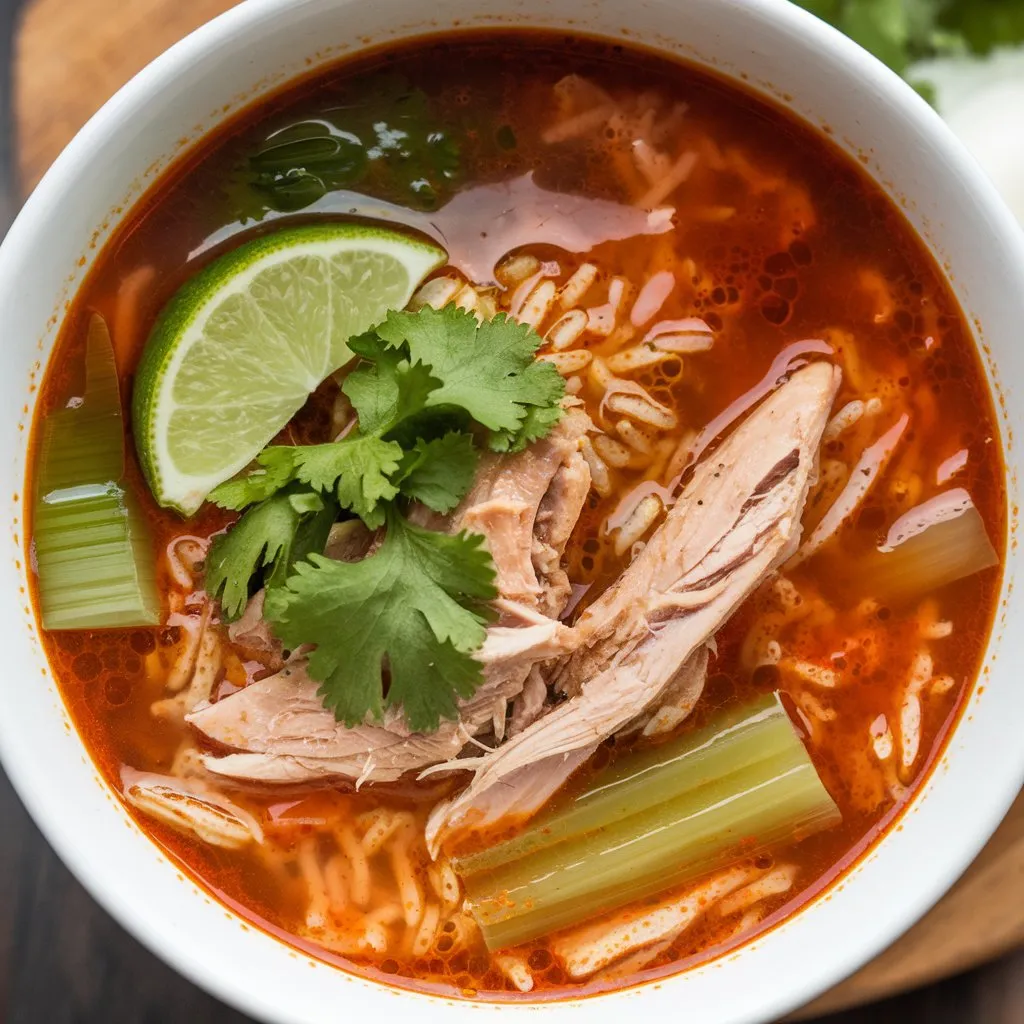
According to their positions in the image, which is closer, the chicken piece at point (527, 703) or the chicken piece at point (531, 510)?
the chicken piece at point (531, 510)

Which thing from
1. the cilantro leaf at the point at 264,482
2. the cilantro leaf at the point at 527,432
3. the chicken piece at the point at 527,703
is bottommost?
the chicken piece at the point at 527,703

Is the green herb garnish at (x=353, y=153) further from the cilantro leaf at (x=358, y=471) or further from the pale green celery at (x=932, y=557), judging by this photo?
the pale green celery at (x=932, y=557)

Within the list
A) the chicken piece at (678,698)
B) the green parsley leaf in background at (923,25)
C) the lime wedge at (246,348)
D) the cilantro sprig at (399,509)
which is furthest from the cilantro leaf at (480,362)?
the green parsley leaf in background at (923,25)

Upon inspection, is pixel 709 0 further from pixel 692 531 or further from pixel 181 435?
pixel 181 435

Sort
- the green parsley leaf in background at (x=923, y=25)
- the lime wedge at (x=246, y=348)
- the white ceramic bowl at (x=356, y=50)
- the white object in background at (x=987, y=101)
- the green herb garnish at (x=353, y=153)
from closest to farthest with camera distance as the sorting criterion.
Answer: the white ceramic bowl at (x=356, y=50) → the lime wedge at (x=246, y=348) → the green herb garnish at (x=353, y=153) → the green parsley leaf in background at (x=923, y=25) → the white object in background at (x=987, y=101)

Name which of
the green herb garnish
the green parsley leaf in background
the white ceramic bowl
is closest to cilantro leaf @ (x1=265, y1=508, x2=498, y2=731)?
the white ceramic bowl

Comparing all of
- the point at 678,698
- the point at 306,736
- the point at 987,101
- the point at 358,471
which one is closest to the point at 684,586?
the point at 678,698

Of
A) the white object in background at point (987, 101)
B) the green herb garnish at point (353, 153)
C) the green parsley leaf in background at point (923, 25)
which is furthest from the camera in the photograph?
the white object in background at point (987, 101)
